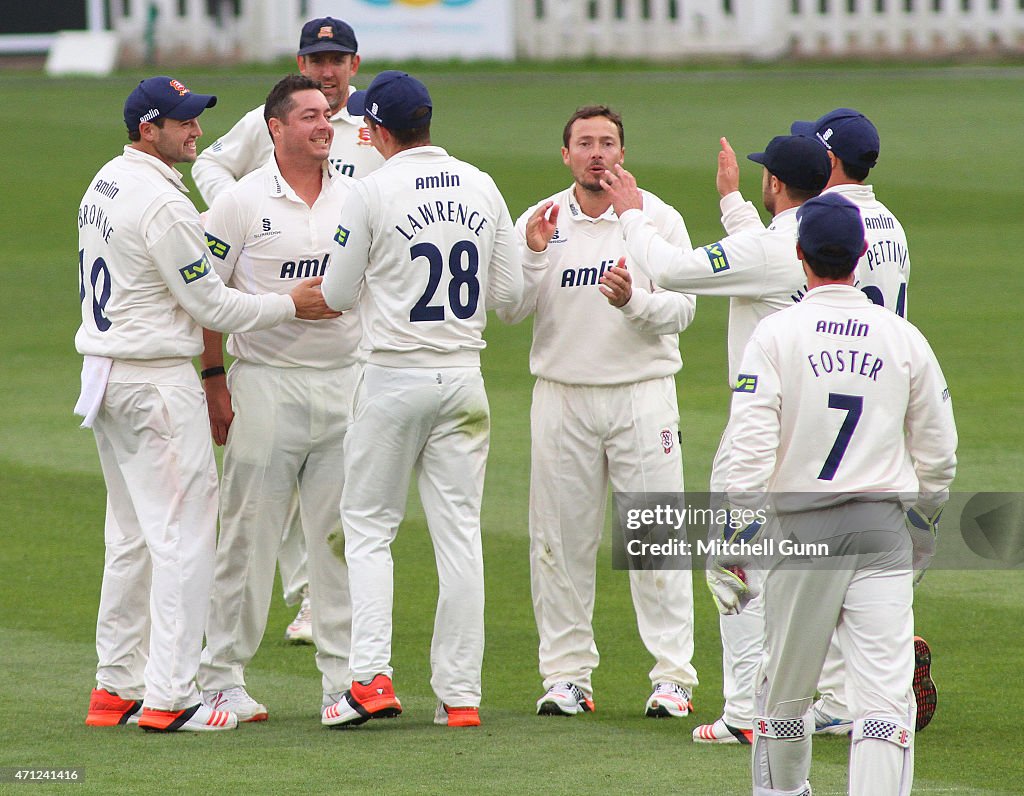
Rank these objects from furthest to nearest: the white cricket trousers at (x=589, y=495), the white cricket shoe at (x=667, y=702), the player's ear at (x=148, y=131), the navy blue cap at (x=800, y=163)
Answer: the white cricket trousers at (x=589, y=495) < the white cricket shoe at (x=667, y=702) < the player's ear at (x=148, y=131) < the navy blue cap at (x=800, y=163)

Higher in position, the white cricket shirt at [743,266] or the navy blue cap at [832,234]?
the navy blue cap at [832,234]

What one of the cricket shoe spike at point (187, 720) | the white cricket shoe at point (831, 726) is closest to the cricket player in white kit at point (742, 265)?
the white cricket shoe at point (831, 726)

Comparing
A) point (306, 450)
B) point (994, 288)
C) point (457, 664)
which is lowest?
point (994, 288)

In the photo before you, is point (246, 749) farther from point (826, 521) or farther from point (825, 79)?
point (825, 79)

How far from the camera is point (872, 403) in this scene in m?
4.85

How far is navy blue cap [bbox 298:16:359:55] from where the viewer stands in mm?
7871

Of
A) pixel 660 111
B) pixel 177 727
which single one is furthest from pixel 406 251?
pixel 660 111

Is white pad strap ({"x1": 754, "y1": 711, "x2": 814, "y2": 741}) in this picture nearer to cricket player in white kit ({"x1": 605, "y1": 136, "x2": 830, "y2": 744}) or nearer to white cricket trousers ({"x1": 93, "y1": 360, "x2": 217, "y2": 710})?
cricket player in white kit ({"x1": 605, "y1": 136, "x2": 830, "y2": 744})

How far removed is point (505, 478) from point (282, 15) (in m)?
23.5

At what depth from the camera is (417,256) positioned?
20.2 ft

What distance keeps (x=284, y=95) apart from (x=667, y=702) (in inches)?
110

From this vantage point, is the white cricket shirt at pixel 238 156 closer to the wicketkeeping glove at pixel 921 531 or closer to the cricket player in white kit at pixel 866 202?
the cricket player in white kit at pixel 866 202

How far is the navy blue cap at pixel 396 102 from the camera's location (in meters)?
6.12

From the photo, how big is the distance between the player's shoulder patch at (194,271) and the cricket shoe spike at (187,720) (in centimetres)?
158
